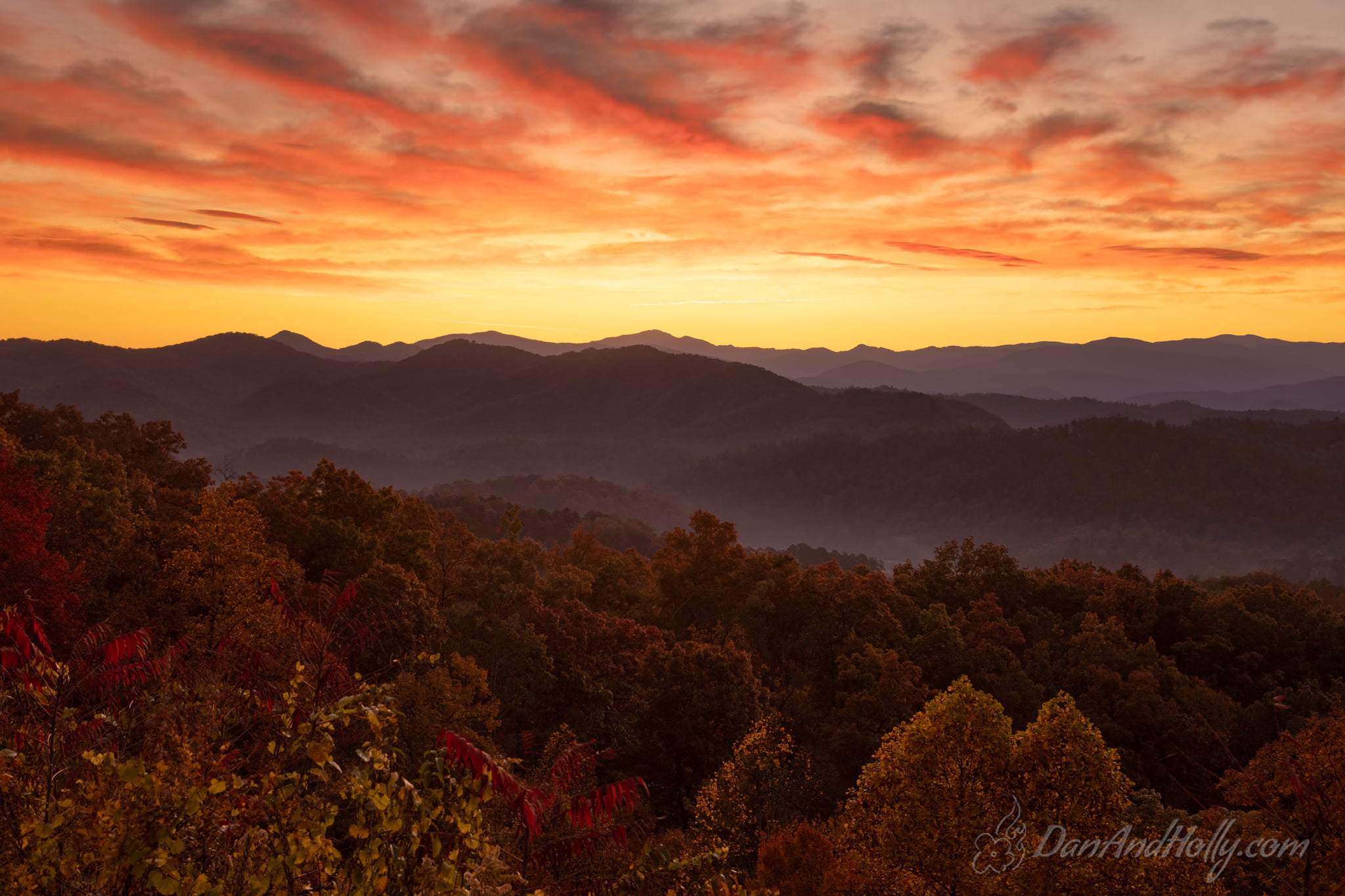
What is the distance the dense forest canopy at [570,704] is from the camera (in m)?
8.48

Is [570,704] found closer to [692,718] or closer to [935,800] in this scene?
[692,718]

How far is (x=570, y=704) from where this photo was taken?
4353 cm

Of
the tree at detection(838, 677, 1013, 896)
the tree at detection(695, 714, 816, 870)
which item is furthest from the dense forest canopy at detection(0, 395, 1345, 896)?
the tree at detection(695, 714, 816, 870)

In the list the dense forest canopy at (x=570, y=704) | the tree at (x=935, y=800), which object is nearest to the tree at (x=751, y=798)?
the dense forest canopy at (x=570, y=704)

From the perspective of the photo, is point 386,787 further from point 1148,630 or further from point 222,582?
point 1148,630

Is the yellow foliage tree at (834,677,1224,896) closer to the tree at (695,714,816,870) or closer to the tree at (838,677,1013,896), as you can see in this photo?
the tree at (838,677,1013,896)

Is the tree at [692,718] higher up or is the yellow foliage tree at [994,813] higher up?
the yellow foliage tree at [994,813]

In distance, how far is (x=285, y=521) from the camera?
49.7m

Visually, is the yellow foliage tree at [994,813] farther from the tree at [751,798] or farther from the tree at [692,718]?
the tree at [692,718]

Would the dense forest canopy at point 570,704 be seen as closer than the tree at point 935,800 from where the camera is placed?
Yes

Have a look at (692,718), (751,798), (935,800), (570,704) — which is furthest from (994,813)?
(570,704)

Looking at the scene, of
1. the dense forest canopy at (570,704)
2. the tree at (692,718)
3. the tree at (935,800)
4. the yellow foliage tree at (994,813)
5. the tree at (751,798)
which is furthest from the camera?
the tree at (692,718)

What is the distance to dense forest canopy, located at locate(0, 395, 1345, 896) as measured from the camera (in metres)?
8.48

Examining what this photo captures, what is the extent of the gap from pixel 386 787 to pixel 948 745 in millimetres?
18854
